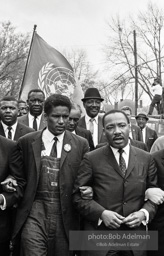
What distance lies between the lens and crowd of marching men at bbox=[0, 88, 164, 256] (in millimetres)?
4109

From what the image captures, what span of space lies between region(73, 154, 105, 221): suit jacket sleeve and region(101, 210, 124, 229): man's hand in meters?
0.06

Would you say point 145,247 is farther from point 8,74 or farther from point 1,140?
point 8,74

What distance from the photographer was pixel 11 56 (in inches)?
1344

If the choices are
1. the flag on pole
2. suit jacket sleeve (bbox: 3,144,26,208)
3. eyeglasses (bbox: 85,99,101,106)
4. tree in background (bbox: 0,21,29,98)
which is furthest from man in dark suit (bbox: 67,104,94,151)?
tree in background (bbox: 0,21,29,98)

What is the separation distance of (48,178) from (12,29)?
3042 centimetres

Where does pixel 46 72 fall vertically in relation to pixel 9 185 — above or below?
above

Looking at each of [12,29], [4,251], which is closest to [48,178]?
[4,251]

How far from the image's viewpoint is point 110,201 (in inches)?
162

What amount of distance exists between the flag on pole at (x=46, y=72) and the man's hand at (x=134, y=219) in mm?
6983

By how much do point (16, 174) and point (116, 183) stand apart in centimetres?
110

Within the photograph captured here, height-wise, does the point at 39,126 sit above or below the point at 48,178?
above

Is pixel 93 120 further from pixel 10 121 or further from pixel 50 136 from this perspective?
pixel 50 136

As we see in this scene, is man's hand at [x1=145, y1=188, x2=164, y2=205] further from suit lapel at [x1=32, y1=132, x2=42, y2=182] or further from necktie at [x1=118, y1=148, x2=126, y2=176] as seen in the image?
suit lapel at [x1=32, y1=132, x2=42, y2=182]

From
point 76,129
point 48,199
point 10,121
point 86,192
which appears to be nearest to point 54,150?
point 48,199
